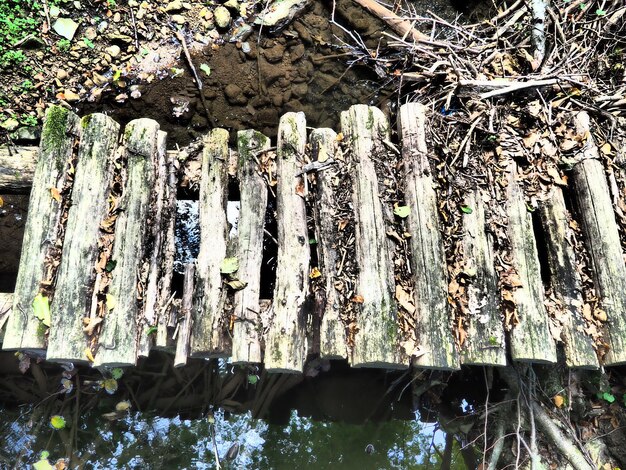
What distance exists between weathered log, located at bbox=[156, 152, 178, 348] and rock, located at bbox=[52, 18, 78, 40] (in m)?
1.61

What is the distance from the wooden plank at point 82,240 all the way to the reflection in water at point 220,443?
1.32m

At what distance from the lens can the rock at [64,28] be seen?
12.0ft

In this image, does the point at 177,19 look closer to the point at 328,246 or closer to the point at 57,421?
the point at 328,246

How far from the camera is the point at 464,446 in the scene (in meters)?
3.43

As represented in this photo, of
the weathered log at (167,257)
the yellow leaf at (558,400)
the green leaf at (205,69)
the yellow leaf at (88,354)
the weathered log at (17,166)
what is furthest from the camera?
the green leaf at (205,69)

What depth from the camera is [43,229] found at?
8.37 ft

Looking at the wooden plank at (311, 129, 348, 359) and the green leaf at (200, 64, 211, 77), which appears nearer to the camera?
the wooden plank at (311, 129, 348, 359)

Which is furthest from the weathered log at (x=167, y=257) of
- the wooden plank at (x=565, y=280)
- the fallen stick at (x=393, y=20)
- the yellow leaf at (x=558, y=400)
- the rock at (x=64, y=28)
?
the yellow leaf at (x=558, y=400)

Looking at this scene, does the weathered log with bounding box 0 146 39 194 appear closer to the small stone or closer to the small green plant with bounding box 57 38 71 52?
the small green plant with bounding box 57 38 71 52

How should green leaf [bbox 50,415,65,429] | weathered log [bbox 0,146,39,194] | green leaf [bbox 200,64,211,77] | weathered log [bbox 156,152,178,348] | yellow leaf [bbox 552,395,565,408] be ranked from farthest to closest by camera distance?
1. green leaf [bbox 200,64,211,77]
2. green leaf [bbox 50,415,65,429]
3. yellow leaf [bbox 552,395,565,408]
4. weathered log [bbox 0,146,39,194]
5. weathered log [bbox 156,152,178,348]

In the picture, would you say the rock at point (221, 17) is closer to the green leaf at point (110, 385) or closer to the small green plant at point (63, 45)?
the small green plant at point (63, 45)

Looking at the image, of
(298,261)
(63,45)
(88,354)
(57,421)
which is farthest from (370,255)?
(63,45)

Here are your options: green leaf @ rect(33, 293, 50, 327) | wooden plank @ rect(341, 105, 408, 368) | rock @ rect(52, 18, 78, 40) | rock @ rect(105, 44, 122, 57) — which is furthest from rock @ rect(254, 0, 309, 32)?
green leaf @ rect(33, 293, 50, 327)

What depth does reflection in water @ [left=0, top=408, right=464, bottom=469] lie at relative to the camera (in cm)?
342
